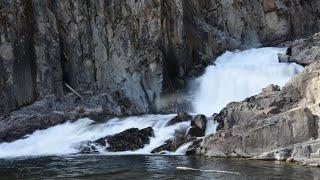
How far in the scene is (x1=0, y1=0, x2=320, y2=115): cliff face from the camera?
53.2 meters

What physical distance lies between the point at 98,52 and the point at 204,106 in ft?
42.1

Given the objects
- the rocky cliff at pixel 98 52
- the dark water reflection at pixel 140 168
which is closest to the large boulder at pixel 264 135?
the dark water reflection at pixel 140 168

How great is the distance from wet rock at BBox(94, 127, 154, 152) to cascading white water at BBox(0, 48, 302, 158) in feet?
1.84

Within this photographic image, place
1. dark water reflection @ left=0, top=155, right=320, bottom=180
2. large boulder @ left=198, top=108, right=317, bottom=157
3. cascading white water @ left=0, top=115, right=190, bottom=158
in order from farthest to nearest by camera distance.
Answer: cascading white water @ left=0, top=115, right=190, bottom=158, large boulder @ left=198, top=108, right=317, bottom=157, dark water reflection @ left=0, top=155, right=320, bottom=180

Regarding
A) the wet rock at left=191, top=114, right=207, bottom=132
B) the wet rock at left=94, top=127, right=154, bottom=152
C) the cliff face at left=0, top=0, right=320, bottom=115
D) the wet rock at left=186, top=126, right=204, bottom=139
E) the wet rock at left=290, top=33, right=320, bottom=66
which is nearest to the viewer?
the wet rock at left=186, top=126, right=204, bottom=139

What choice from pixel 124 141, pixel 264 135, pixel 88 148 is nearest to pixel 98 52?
pixel 88 148

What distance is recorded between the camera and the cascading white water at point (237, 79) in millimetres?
50750

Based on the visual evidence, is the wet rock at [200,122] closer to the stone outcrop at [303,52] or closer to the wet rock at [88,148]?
the wet rock at [88,148]

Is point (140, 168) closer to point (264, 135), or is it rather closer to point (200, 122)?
point (264, 135)

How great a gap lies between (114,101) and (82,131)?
23.3 ft

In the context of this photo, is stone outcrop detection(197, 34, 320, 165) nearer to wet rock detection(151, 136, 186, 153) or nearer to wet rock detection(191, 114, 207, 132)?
wet rock detection(151, 136, 186, 153)

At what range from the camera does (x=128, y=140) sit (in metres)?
40.8

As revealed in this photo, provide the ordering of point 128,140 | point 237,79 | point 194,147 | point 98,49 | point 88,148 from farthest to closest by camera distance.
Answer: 1. point 98,49
2. point 237,79
3. point 88,148
4. point 128,140
5. point 194,147

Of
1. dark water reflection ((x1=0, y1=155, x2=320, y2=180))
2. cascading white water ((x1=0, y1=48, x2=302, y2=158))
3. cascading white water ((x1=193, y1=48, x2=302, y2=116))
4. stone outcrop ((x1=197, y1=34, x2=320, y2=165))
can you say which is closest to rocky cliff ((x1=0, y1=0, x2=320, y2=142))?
cascading white water ((x1=193, y1=48, x2=302, y2=116))
